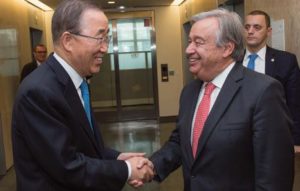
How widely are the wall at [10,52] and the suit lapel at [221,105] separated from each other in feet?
15.4

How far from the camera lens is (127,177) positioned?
1876 mm

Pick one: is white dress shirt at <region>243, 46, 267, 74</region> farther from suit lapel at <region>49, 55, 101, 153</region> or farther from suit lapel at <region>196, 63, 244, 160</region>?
suit lapel at <region>49, 55, 101, 153</region>

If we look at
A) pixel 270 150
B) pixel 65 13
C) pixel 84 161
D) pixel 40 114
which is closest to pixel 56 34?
pixel 65 13

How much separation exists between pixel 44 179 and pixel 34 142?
166mm

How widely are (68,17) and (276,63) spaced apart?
2.13 m

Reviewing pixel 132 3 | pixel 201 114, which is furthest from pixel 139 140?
pixel 201 114

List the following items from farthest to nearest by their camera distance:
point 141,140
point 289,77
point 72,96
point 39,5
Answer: point 39,5
point 141,140
point 289,77
point 72,96

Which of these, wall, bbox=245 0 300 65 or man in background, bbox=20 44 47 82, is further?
man in background, bbox=20 44 47 82

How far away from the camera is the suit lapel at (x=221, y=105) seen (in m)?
1.82

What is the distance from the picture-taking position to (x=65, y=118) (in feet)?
5.53

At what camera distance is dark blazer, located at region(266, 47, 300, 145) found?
10.9ft

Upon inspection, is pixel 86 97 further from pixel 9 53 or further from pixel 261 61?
pixel 9 53

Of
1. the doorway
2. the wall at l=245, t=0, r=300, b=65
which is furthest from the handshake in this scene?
the doorway

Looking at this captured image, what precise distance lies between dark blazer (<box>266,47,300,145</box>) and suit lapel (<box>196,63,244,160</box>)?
1.61 meters
